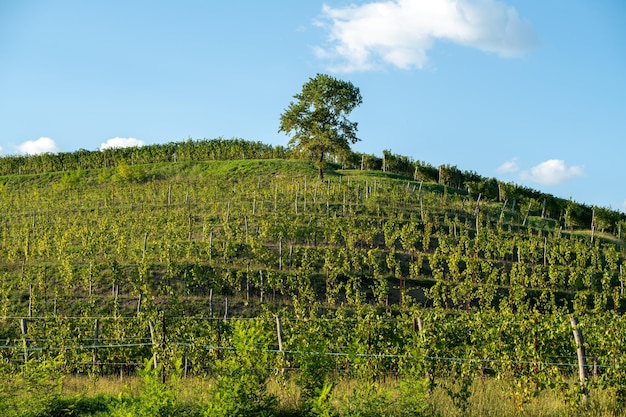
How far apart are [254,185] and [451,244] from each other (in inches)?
683

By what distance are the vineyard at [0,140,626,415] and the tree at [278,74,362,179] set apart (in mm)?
2582

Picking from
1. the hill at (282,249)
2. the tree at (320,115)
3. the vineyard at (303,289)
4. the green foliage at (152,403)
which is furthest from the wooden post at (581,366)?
the tree at (320,115)

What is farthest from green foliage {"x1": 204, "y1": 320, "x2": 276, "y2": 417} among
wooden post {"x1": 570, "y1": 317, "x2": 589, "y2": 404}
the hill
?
the hill

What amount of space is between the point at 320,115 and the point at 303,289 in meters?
22.3

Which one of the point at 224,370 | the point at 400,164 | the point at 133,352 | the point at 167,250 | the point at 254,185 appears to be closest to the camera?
the point at 224,370

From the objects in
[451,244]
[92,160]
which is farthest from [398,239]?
[92,160]

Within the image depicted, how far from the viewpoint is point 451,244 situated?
28875 mm

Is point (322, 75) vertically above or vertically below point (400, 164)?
above

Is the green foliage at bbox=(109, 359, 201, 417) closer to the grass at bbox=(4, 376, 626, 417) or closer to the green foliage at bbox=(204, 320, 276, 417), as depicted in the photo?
the grass at bbox=(4, 376, 626, 417)

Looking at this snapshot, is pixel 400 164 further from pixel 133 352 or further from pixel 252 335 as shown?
pixel 252 335

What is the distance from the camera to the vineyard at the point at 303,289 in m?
9.69

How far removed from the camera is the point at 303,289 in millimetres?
23203

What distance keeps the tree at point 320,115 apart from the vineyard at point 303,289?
8.47 ft

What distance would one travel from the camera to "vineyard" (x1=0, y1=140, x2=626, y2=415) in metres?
9.69
